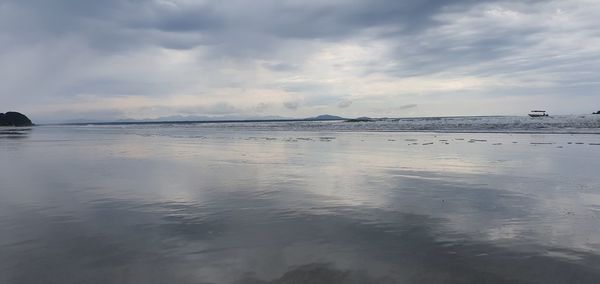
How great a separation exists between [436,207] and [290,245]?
3.64m

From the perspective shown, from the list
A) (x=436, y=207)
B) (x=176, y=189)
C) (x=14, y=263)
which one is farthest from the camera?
(x=176, y=189)

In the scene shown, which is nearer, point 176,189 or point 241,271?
point 241,271

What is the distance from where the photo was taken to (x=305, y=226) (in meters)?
6.95

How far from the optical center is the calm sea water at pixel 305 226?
196 inches

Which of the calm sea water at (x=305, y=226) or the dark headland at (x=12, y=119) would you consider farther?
the dark headland at (x=12, y=119)

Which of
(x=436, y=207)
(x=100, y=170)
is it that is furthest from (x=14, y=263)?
(x=100, y=170)

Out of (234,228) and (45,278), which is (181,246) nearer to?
(234,228)

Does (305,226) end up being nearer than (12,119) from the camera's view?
Yes

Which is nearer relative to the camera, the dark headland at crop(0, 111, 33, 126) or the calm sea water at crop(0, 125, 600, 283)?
the calm sea water at crop(0, 125, 600, 283)

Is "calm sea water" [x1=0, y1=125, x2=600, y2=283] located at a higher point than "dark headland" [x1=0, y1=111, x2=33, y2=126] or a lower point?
lower

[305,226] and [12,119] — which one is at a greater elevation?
[12,119]

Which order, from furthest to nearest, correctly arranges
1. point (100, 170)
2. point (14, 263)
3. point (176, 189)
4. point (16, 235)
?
1. point (100, 170)
2. point (176, 189)
3. point (16, 235)
4. point (14, 263)

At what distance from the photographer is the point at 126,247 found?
5891 mm

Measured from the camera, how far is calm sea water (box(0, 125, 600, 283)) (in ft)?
16.4
